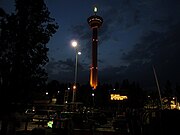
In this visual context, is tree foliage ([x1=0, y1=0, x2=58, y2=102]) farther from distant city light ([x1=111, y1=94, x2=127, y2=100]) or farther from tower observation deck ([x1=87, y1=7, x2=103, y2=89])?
tower observation deck ([x1=87, y1=7, x2=103, y2=89])

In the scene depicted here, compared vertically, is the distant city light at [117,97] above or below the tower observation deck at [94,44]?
below

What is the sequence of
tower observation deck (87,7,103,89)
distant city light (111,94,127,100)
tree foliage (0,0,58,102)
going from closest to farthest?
1. tree foliage (0,0,58,102)
2. distant city light (111,94,127,100)
3. tower observation deck (87,7,103,89)

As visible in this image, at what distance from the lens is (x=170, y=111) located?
9.06 metres

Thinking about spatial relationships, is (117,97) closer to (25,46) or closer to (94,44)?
(25,46)

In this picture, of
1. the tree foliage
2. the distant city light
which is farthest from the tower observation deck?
the tree foliage

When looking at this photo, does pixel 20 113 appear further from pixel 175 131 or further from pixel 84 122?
pixel 84 122

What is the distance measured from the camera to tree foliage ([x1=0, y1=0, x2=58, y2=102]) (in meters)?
6.75

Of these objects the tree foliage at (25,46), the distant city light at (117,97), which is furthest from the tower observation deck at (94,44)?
the tree foliage at (25,46)

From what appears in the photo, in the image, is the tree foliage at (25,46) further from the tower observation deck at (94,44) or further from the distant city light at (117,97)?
Answer: the tower observation deck at (94,44)

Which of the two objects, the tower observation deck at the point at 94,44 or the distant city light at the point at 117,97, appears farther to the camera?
the tower observation deck at the point at 94,44

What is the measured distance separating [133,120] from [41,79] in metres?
6.24

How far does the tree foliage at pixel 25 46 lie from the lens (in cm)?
675

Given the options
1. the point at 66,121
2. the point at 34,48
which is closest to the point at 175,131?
the point at 66,121

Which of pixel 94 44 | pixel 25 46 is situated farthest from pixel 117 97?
pixel 94 44
